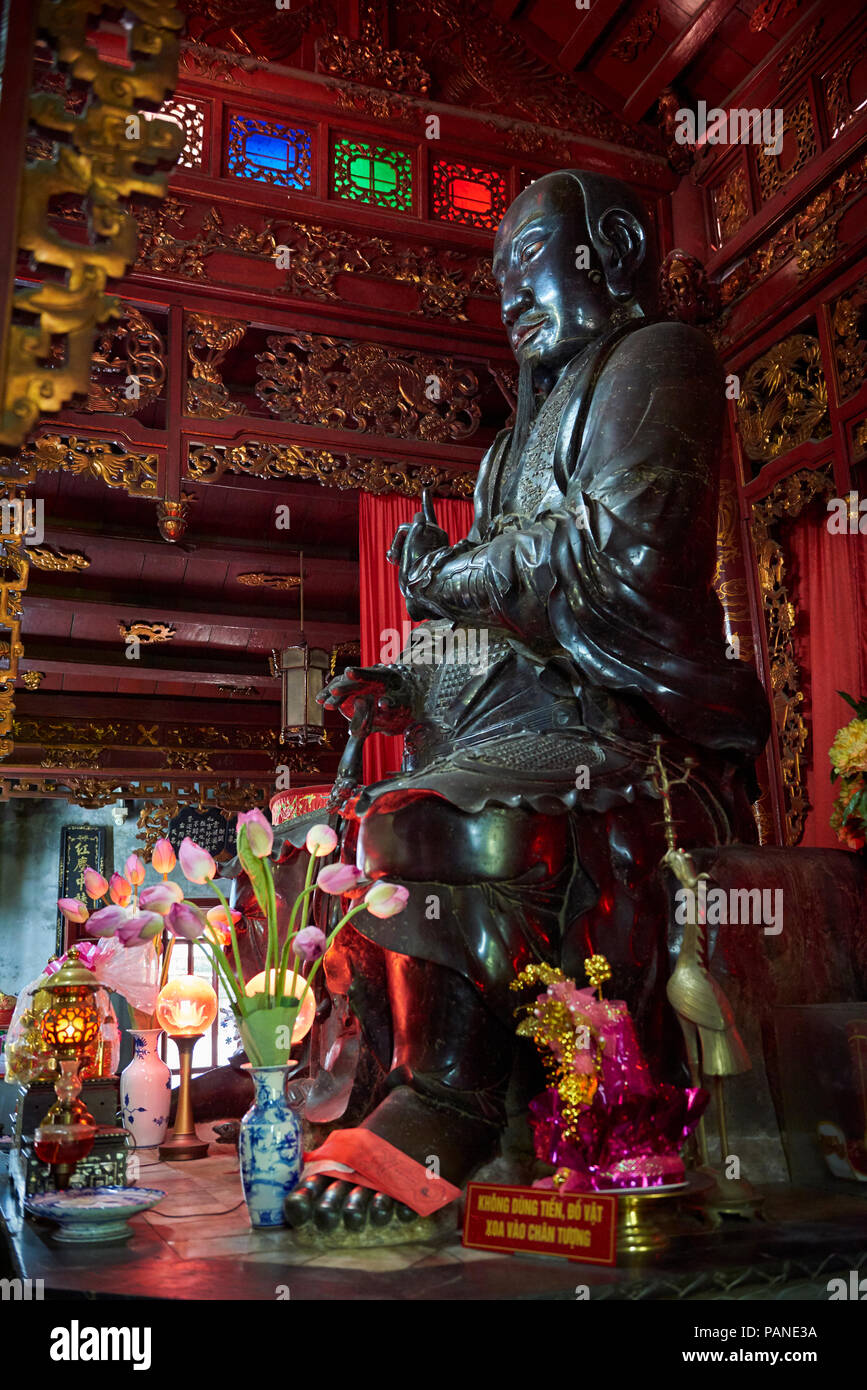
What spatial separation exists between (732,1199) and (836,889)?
27.0 inches

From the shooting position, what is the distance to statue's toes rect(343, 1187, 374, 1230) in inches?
58.8

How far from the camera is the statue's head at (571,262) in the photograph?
276 centimetres

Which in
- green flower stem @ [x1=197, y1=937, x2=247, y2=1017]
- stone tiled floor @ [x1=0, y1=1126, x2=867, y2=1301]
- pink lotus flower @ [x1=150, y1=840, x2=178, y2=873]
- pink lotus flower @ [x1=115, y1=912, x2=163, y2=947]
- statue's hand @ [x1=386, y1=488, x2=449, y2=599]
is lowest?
stone tiled floor @ [x1=0, y1=1126, x2=867, y2=1301]

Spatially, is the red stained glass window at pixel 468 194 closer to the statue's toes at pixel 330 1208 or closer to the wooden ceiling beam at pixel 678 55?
the wooden ceiling beam at pixel 678 55

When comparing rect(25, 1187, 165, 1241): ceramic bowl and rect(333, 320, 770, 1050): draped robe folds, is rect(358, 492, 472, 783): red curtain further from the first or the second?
rect(25, 1187, 165, 1241): ceramic bowl

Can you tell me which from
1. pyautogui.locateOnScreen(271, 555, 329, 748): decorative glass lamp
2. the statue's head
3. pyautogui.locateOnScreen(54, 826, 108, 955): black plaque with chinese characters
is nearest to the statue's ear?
the statue's head

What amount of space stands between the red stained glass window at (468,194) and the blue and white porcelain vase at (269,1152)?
410 cm

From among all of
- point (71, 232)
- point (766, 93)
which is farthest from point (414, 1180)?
point (766, 93)

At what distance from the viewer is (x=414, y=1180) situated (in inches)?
60.7

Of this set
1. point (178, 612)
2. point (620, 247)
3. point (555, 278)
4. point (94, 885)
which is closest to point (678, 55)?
point (620, 247)

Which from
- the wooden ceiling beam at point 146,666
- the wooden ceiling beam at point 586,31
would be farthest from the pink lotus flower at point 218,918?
the wooden ceiling beam at point 146,666

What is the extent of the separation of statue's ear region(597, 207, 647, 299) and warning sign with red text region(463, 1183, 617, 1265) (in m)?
2.13

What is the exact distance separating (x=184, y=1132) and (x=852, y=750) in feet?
5.27
